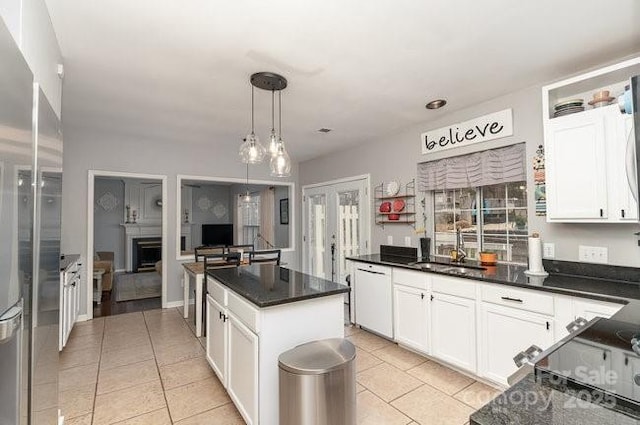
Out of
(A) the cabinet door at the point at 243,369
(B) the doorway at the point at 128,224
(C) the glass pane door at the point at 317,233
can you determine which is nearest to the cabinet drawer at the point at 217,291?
Result: (A) the cabinet door at the point at 243,369

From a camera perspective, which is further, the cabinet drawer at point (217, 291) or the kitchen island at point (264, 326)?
the cabinet drawer at point (217, 291)

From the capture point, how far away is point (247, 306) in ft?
6.22

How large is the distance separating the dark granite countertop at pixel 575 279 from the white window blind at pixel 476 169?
33.7 inches

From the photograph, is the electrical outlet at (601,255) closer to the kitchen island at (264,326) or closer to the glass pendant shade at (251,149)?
the kitchen island at (264,326)

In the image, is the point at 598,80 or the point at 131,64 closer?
the point at 598,80

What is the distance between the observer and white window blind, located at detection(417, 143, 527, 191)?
2.85 meters

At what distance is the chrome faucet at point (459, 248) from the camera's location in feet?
10.4

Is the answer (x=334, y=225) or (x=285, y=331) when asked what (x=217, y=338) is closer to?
(x=285, y=331)

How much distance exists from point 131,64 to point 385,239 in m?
3.35

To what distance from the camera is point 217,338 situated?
2447 mm

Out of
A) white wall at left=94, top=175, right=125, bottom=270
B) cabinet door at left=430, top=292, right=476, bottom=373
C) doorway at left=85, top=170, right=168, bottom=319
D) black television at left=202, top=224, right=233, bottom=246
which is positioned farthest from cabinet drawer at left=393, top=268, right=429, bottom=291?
white wall at left=94, top=175, right=125, bottom=270

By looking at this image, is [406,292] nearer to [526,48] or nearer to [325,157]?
[526,48]

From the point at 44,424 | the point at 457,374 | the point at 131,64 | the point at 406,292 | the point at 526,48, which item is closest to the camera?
the point at 44,424

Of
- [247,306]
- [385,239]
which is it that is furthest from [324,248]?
[247,306]
